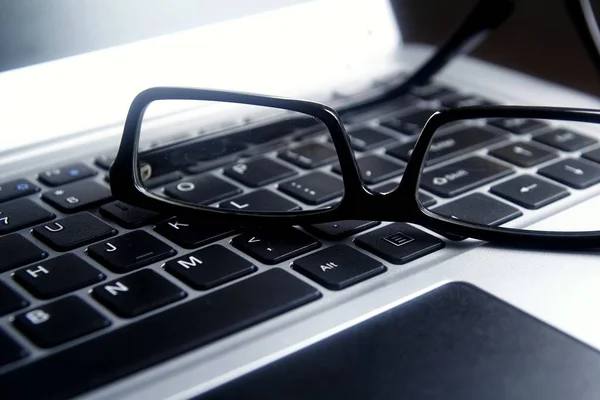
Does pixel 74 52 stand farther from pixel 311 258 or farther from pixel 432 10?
pixel 432 10

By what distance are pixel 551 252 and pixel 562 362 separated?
83 millimetres

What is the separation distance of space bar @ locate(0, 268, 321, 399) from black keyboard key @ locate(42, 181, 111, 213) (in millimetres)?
102

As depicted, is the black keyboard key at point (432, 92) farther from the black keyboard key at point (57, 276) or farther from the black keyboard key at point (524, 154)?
the black keyboard key at point (57, 276)

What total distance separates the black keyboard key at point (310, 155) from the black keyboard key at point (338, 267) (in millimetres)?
97

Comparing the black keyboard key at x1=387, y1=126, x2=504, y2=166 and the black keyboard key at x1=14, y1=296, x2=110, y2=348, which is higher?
the black keyboard key at x1=14, y1=296, x2=110, y2=348

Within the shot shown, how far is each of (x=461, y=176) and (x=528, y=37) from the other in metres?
0.39

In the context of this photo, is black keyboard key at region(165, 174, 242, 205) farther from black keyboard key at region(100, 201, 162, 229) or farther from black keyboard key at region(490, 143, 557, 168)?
black keyboard key at region(490, 143, 557, 168)

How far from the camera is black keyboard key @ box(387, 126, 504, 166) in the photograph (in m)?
0.46

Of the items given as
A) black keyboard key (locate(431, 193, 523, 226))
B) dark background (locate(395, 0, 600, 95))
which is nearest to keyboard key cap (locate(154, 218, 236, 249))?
black keyboard key (locate(431, 193, 523, 226))

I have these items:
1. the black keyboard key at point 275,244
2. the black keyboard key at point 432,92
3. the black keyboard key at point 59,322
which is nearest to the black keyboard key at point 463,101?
the black keyboard key at point 432,92

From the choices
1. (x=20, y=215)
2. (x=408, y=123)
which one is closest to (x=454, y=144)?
(x=408, y=123)

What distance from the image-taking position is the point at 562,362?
290 millimetres

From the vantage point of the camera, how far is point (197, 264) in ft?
1.09

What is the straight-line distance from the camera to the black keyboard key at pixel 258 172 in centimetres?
42
